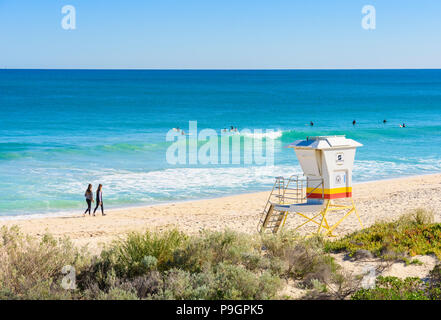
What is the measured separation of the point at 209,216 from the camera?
1777 cm

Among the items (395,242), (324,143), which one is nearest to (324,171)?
(324,143)

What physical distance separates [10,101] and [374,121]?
50.6 m

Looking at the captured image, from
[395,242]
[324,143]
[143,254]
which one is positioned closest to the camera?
[143,254]

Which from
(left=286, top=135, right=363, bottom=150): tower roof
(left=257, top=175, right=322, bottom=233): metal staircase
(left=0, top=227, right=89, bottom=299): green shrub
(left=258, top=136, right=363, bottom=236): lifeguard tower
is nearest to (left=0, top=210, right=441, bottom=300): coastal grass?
(left=0, top=227, right=89, bottom=299): green shrub

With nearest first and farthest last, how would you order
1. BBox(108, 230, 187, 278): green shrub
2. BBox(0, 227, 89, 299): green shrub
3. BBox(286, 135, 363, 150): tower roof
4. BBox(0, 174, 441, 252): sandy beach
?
BBox(0, 227, 89, 299): green shrub, BBox(108, 230, 187, 278): green shrub, BBox(286, 135, 363, 150): tower roof, BBox(0, 174, 441, 252): sandy beach

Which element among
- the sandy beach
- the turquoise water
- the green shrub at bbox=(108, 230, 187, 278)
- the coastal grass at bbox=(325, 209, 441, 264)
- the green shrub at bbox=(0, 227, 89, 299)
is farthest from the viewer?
the turquoise water

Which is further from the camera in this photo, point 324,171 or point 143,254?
point 324,171

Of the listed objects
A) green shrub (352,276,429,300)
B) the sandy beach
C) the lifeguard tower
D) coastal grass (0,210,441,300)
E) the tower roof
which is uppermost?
the tower roof

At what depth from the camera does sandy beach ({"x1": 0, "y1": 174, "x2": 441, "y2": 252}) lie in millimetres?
15133

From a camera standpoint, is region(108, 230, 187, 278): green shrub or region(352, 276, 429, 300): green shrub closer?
region(352, 276, 429, 300): green shrub

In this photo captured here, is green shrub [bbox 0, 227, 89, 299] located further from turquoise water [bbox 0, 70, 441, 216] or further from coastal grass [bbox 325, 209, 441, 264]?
turquoise water [bbox 0, 70, 441, 216]

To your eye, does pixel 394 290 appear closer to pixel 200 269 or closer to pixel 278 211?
pixel 200 269

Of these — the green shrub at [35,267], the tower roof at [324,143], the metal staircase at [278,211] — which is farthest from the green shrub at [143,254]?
the tower roof at [324,143]

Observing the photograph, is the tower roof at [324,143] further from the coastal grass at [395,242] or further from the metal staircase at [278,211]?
the coastal grass at [395,242]
